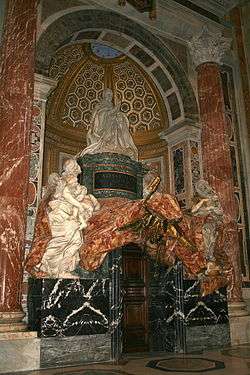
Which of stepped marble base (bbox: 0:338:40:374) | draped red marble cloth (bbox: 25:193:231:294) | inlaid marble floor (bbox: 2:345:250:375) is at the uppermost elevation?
draped red marble cloth (bbox: 25:193:231:294)

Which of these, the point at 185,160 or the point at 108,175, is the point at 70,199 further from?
the point at 185,160

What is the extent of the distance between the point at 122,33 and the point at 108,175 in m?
3.95

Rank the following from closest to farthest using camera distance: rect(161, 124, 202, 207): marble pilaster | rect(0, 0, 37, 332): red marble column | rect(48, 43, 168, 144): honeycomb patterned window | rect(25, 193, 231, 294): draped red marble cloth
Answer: rect(0, 0, 37, 332): red marble column, rect(25, 193, 231, 294): draped red marble cloth, rect(161, 124, 202, 207): marble pilaster, rect(48, 43, 168, 144): honeycomb patterned window

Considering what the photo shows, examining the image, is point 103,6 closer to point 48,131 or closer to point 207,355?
point 48,131

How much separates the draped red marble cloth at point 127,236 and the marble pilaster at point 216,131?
1.56 meters

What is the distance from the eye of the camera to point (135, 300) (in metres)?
7.02

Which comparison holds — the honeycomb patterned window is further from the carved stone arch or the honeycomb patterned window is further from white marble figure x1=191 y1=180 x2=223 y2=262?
white marble figure x1=191 y1=180 x2=223 y2=262

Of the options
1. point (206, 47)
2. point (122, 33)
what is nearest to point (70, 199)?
point (122, 33)

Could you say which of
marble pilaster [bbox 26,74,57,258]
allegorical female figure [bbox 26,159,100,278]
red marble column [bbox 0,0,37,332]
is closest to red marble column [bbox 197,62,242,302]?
allegorical female figure [bbox 26,159,100,278]

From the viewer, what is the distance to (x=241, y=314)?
26.1ft

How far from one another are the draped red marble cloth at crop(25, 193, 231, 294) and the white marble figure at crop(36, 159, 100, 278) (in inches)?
4.0

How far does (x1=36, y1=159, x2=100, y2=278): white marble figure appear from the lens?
565cm

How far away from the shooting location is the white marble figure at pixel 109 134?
25.4ft

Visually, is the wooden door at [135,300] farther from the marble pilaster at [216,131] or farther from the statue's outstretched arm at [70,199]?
the marble pilaster at [216,131]
